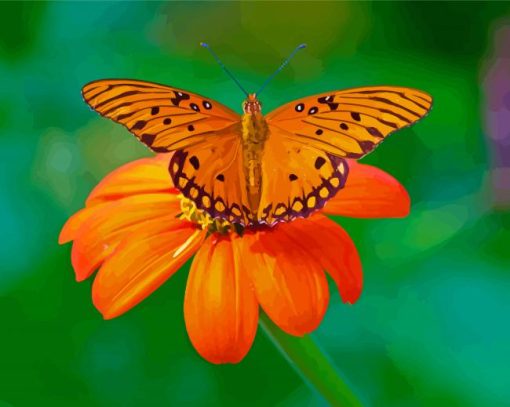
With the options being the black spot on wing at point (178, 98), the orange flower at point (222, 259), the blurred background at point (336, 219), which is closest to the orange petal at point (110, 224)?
the orange flower at point (222, 259)

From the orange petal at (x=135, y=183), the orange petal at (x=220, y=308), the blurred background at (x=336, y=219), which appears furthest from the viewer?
the blurred background at (x=336, y=219)

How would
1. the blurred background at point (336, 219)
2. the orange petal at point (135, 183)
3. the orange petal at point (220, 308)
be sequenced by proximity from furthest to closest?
1. the blurred background at point (336, 219)
2. the orange petal at point (135, 183)
3. the orange petal at point (220, 308)

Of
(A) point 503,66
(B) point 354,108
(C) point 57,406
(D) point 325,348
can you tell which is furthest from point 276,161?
(A) point 503,66

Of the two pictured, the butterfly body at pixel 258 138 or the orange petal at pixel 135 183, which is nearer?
the butterfly body at pixel 258 138

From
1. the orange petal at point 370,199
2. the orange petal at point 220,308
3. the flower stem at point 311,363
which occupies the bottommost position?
the flower stem at point 311,363

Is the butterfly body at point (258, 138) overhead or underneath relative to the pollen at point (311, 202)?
overhead

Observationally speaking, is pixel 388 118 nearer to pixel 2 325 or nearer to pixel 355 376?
pixel 355 376

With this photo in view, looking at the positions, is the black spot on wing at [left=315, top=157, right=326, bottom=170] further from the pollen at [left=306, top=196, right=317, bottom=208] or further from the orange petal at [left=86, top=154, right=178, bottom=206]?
the orange petal at [left=86, top=154, right=178, bottom=206]

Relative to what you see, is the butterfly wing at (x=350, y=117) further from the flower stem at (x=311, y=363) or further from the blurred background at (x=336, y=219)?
the blurred background at (x=336, y=219)
